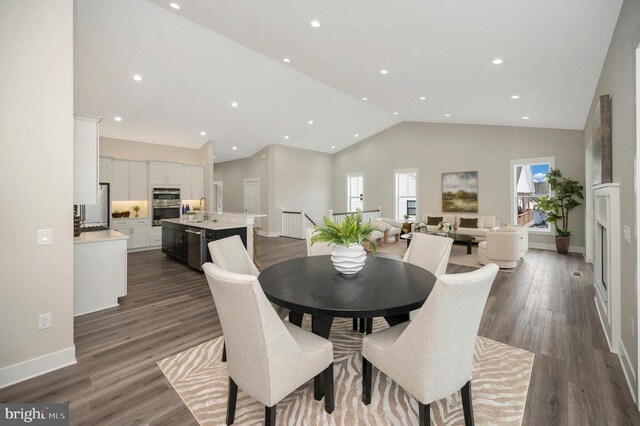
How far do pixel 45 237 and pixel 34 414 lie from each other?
1187 millimetres

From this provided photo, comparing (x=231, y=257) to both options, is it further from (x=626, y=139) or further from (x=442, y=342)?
(x=626, y=139)

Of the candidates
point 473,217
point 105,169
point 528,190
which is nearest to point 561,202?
point 528,190

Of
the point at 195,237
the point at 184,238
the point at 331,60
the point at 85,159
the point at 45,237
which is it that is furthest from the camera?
the point at 184,238

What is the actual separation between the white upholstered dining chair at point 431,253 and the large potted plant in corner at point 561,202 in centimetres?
564

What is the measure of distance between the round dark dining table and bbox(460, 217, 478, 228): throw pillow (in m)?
6.13

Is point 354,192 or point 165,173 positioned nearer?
point 165,173

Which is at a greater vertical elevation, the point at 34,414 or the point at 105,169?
the point at 105,169

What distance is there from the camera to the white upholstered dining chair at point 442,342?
1272 mm

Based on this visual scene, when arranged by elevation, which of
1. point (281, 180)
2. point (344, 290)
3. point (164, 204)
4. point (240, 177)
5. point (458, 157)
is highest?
point (458, 157)

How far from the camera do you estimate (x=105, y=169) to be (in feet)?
21.5

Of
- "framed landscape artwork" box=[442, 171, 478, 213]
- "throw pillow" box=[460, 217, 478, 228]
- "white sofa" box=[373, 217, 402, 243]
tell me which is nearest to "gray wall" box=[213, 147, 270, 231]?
"white sofa" box=[373, 217, 402, 243]

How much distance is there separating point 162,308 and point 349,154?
352 inches

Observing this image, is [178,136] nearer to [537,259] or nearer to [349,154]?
[349,154]

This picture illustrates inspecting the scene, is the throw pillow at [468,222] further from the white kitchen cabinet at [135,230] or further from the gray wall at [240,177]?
the white kitchen cabinet at [135,230]
